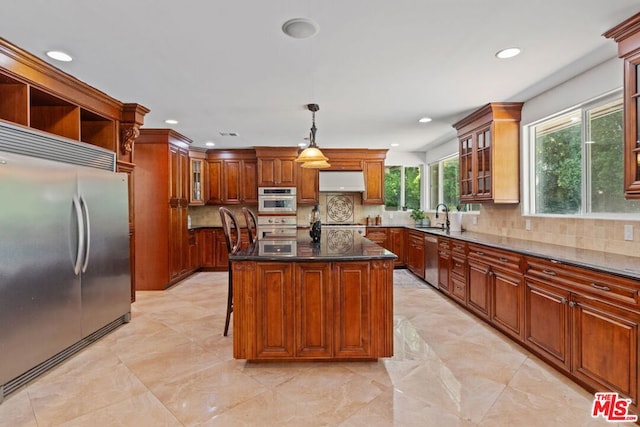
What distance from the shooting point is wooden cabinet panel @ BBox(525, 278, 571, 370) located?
234cm

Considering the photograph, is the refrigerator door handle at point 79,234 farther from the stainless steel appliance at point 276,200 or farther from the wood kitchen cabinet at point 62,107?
the stainless steel appliance at point 276,200

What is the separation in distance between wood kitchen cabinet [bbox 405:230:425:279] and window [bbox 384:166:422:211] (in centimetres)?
120

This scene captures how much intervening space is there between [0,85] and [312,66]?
97.6 inches

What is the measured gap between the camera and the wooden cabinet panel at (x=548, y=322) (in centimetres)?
234

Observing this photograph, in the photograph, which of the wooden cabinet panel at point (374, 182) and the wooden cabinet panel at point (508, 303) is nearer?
the wooden cabinet panel at point (508, 303)

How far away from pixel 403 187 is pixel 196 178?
4.32 metres

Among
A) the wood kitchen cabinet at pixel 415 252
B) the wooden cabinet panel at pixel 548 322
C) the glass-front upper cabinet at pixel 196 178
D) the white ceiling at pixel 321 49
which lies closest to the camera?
the white ceiling at pixel 321 49

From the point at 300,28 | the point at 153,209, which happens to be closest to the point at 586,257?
the point at 300,28

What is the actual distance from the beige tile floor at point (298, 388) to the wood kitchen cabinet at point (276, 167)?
3715 mm

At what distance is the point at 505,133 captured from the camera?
3.78 meters

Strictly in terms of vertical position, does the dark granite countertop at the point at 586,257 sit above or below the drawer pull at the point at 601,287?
above

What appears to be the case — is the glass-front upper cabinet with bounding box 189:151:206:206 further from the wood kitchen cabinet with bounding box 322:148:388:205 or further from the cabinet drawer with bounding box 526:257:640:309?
the cabinet drawer with bounding box 526:257:640:309
